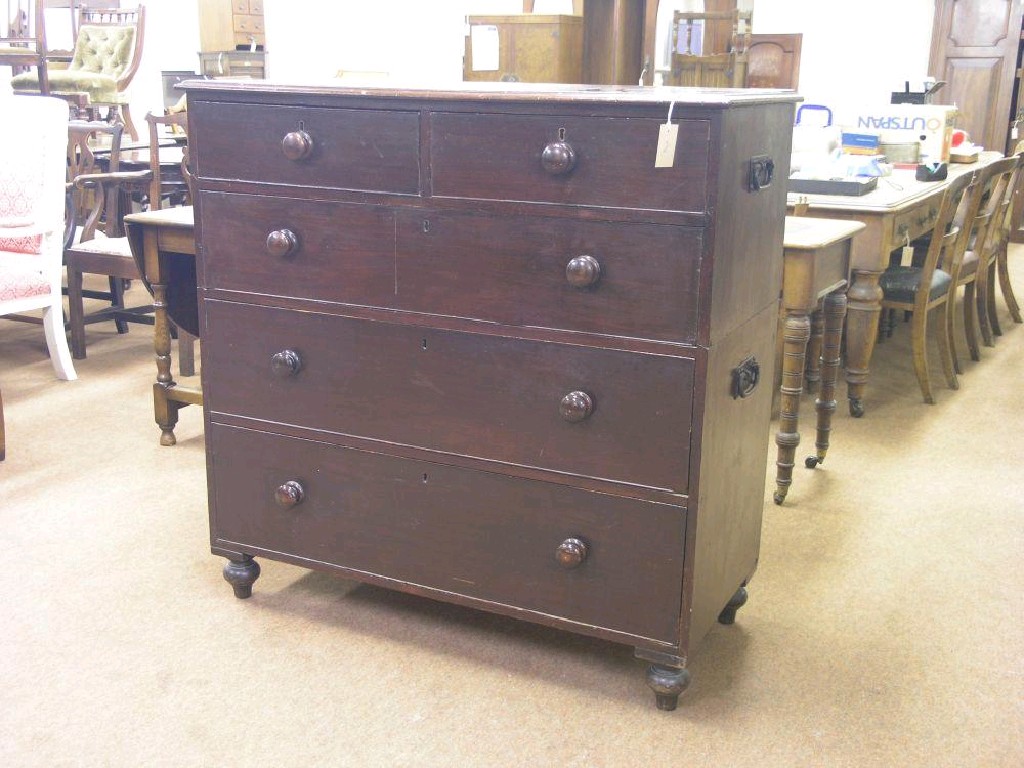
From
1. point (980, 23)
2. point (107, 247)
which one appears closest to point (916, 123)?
point (107, 247)

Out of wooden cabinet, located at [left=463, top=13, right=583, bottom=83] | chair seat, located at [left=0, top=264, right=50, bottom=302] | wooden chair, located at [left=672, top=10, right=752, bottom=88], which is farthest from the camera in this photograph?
wooden chair, located at [left=672, top=10, right=752, bottom=88]

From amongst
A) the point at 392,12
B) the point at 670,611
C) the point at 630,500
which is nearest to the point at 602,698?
the point at 670,611

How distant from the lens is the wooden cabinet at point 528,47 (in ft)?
20.8

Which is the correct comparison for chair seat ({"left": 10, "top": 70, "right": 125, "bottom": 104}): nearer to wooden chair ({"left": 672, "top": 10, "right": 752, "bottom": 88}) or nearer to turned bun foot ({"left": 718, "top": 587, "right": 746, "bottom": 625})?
wooden chair ({"left": 672, "top": 10, "right": 752, "bottom": 88})

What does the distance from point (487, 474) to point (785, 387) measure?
1197 mm

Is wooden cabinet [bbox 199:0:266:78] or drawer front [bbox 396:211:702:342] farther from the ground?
wooden cabinet [bbox 199:0:266:78]

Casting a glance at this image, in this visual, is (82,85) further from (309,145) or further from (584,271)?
(584,271)

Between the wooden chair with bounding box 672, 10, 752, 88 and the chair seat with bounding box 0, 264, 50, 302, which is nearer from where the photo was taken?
the chair seat with bounding box 0, 264, 50, 302

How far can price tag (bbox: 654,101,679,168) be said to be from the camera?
1.67m

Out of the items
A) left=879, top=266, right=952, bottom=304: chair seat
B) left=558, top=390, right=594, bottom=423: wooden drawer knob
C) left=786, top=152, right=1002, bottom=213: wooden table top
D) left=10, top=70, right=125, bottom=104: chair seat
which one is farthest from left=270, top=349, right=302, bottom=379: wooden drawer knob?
left=10, top=70, right=125, bottom=104: chair seat

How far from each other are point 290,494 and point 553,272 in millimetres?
741

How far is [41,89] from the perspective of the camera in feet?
26.7

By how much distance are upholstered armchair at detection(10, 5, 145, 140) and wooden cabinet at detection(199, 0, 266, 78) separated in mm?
2029

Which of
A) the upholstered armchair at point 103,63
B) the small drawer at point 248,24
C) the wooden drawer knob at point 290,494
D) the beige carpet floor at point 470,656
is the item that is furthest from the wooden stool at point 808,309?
the small drawer at point 248,24
